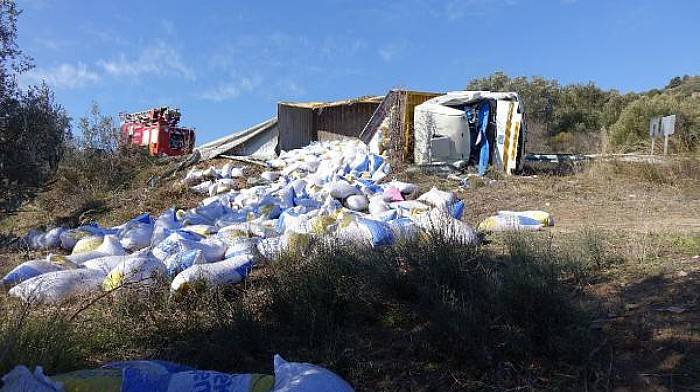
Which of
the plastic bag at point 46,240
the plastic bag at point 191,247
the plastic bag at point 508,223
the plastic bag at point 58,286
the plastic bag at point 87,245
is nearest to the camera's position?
the plastic bag at point 58,286

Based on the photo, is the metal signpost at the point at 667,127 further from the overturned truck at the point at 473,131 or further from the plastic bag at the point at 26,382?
the plastic bag at the point at 26,382

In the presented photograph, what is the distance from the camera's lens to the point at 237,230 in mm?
5320

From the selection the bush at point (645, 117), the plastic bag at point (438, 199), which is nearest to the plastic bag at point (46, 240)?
the plastic bag at point (438, 199)

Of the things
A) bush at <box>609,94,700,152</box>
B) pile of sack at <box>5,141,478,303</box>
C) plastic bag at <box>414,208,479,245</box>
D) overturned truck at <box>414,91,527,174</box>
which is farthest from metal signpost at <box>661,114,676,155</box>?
plastic bag at <box>414,208,479,245</box>

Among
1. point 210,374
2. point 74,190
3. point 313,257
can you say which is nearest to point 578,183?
point 313,257

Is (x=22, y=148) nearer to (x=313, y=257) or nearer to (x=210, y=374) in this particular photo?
(x=313, y=257)

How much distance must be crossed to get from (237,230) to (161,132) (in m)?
12.6

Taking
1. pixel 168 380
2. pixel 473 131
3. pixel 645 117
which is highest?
pixel 645 117

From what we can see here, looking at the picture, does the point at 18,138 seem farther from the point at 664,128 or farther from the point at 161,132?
the point at 161,132

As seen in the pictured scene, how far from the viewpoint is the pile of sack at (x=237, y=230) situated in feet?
12.4

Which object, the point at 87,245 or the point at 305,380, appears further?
the point at 87,245

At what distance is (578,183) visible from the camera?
8.84 m

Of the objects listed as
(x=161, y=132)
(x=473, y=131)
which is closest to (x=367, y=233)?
(x=473, y=131)

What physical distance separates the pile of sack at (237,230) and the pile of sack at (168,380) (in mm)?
1268
